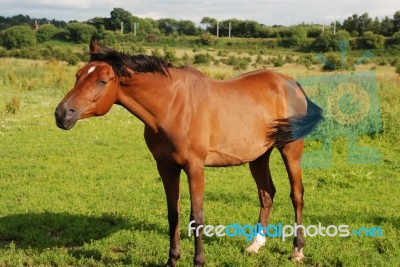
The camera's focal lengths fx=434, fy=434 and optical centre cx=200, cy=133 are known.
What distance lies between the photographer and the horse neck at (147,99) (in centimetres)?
384

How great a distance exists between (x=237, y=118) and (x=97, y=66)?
145cm

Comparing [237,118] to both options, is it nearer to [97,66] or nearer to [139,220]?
[97,66]

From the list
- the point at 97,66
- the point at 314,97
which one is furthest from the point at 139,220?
the point at 314,97

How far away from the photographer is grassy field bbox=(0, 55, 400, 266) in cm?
474

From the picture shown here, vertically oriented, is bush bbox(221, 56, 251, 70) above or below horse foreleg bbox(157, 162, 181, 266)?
above

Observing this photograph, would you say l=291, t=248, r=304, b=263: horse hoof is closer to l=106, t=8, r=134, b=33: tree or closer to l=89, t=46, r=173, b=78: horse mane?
Result: l=89, t=46, r=173, b=78: horse mane

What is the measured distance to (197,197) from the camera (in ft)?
13.3

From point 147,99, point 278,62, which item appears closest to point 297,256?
point 147,99

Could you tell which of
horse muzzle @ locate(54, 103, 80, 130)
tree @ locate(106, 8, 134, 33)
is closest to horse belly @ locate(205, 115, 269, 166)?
horse muzzle @ locate(54, 103, 80, 130)

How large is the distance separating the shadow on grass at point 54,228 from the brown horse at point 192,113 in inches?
57.2

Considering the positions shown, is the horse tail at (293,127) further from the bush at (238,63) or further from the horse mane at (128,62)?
the bush at (238,63)

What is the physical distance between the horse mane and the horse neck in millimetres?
71

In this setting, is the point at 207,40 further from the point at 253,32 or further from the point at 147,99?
the point at 147,99

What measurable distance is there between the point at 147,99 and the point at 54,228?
2.69 meters
